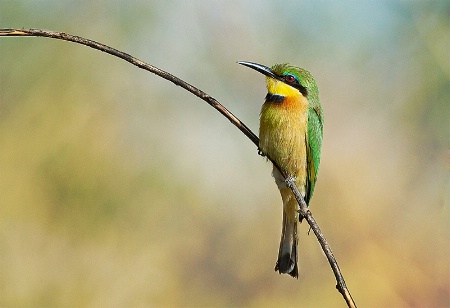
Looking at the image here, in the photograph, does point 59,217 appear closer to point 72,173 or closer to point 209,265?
point 72,173

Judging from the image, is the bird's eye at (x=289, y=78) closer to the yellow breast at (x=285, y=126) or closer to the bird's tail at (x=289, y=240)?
the yellow breast at (x=285, y=126)

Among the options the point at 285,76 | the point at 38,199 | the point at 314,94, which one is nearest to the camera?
the point at 285,76

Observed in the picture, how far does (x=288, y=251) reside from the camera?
150cm

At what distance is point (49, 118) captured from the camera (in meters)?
2.46

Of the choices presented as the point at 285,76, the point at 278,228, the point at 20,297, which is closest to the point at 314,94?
the point at 285,76

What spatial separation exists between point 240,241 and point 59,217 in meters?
0.78

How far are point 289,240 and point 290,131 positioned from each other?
0.31 meters

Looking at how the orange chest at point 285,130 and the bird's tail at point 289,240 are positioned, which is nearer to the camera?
the bird's tail at point 289,240

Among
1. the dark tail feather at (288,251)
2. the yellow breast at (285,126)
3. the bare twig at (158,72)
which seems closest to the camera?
the bare twig at (158,72)

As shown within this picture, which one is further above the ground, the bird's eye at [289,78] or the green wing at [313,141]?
the bird's eye at [289,78]

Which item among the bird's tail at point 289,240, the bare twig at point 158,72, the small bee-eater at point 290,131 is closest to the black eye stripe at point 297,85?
the small bee-eater at point 290,131

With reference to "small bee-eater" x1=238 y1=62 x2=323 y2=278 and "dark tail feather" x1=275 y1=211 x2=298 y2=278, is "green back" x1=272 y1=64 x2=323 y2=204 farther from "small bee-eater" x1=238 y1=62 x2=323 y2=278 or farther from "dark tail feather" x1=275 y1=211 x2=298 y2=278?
"dark tail feather" x1=275 y1=211 x2=298 y2=278

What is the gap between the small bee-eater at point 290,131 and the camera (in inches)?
58.3

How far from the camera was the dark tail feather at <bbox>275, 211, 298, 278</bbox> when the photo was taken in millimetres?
1393
